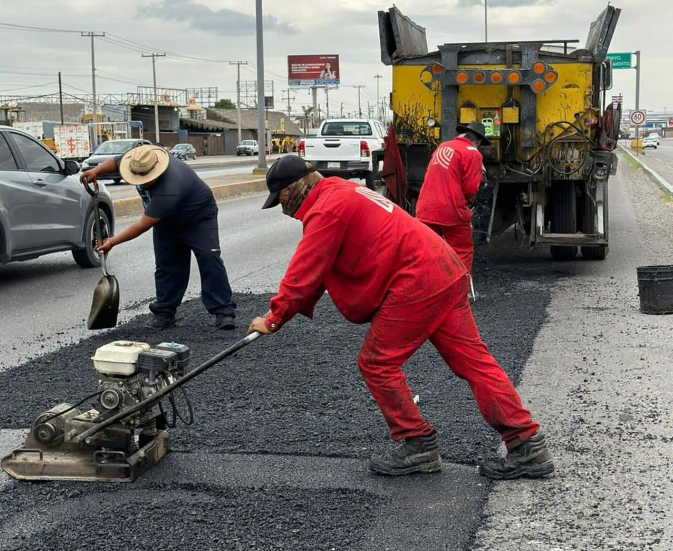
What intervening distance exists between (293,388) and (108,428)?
1.80 metres

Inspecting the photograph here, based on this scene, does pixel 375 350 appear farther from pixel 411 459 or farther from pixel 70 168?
pixel 70 168

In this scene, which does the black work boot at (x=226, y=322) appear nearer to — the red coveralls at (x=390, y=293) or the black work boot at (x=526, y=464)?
the red coveralls at (x=390, y=293)

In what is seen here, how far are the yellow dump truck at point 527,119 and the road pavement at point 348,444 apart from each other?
71.9 inches

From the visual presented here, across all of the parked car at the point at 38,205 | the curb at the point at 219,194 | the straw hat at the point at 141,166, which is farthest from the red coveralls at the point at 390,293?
the curb at the point at 219,194

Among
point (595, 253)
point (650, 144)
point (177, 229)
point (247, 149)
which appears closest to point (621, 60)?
point (650, 144)

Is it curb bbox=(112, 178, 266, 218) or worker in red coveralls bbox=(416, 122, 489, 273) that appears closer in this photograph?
worker in red coveralls bbox=(416, 122, 489, 273)

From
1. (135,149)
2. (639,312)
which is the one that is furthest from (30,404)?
(639,312)

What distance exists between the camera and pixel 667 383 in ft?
20.4

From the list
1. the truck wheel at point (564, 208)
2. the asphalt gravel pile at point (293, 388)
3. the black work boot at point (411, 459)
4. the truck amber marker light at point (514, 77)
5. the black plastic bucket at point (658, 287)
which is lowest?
the asphalt gravel pile at point (293, 388)

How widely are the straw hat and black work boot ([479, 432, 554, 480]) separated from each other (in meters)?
3.95

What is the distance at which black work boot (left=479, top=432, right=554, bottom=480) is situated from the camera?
4492 millimetres

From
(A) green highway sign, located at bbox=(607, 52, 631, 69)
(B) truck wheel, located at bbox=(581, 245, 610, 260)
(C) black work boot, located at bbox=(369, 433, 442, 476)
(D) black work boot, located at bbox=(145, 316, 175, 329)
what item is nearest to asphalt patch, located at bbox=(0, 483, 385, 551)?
(C) black work boot, located at bbox=(369, 433, 442, 476)

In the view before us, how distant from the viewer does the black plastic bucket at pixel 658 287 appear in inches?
336

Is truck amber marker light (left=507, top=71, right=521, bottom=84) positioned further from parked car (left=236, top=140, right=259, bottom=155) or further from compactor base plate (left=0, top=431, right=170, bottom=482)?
parked car (left=236, top=140, right=259, bottom=155)
